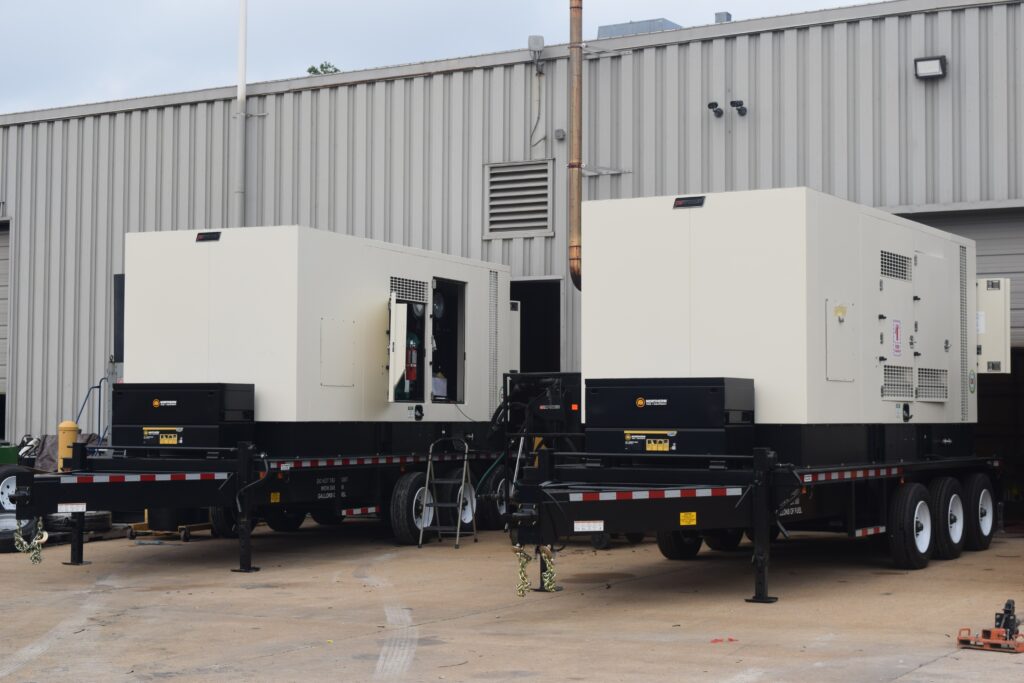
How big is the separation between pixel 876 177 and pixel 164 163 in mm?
11455

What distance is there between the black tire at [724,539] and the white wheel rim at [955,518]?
7.04 ft

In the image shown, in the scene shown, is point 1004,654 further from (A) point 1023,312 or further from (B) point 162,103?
(B) point 162,103

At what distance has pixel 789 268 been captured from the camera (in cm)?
1204

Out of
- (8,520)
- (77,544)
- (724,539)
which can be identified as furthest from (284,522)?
(724,539)

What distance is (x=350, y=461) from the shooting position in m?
15.5

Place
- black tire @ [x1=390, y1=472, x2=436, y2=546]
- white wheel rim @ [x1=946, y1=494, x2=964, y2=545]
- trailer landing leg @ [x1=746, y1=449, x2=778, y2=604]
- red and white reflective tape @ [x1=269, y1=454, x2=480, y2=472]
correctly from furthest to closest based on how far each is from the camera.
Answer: black tire @ [x1=390, y1=472, x2=436, y2=546] < red and white reflective tape @ [x1=269, y1=454, x2=480, y2=472] < white wheel rim @ [x1=946, y1=494, x2=964, y2=545] < trailer landing leg @ [x1=746, y1=449, x2=778, y2=604]

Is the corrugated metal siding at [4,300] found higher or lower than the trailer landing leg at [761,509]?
higher

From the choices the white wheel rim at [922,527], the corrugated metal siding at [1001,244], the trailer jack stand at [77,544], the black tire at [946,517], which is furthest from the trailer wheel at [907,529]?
the trailer jack stand at [77,544]

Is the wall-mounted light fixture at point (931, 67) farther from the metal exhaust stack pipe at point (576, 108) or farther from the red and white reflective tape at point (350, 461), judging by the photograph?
the red and white reflective tape at point (350, 461)

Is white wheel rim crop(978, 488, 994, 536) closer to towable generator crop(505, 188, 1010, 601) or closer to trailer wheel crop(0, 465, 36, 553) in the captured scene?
towable generator crop(505, 188, 1010, 601)

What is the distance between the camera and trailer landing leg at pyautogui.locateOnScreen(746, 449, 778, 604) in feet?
Result: 37.7

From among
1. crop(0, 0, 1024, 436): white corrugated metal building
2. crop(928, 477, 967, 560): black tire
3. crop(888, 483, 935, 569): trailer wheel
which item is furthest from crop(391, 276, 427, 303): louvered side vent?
crop(928, 477, 967, 560): black tire

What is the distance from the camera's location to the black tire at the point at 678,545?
47.6ft

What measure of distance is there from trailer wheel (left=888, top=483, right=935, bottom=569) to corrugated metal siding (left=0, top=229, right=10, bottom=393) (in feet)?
53.0
